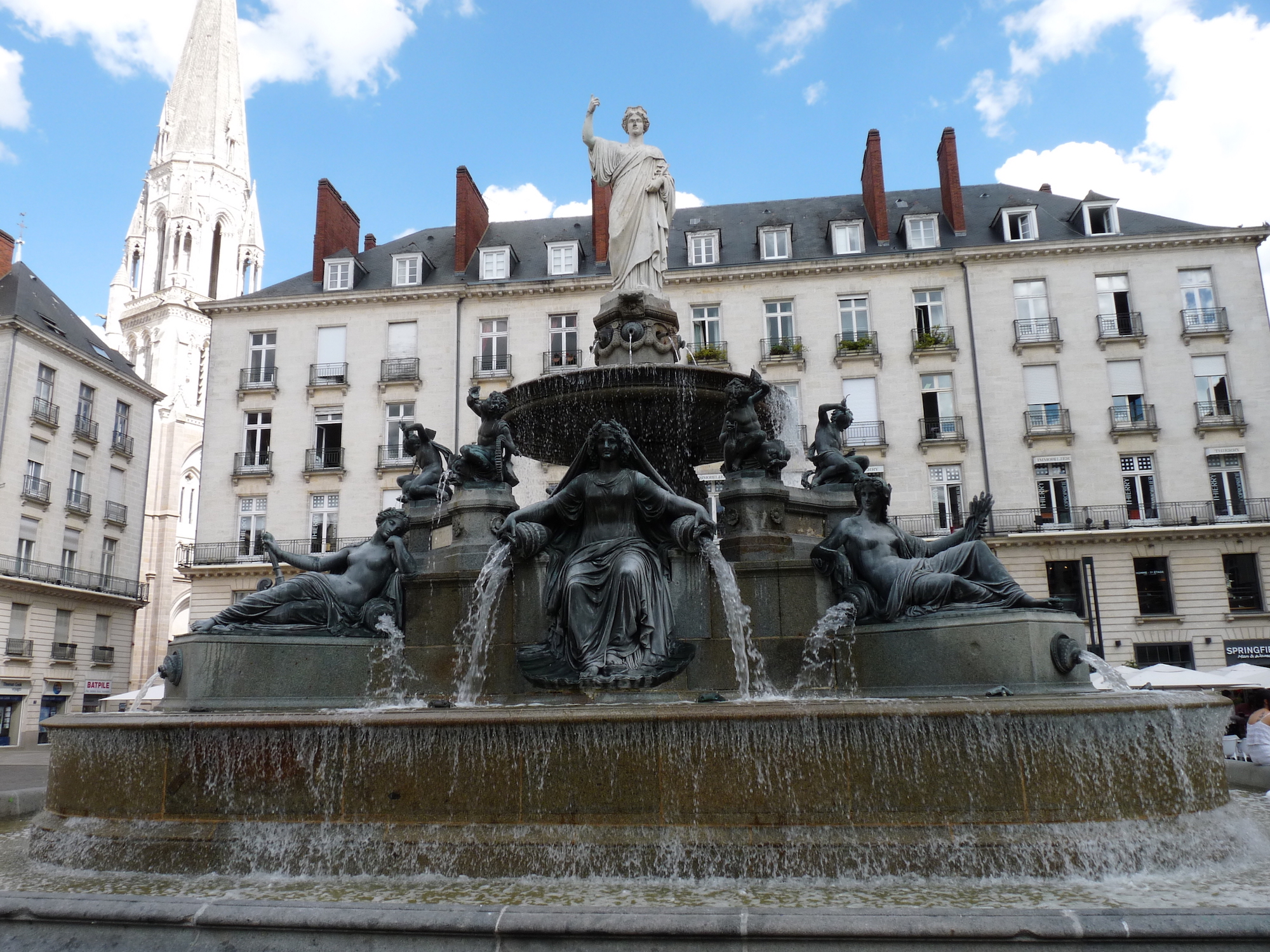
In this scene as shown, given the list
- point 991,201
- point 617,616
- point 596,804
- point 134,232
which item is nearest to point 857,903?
point 596,804

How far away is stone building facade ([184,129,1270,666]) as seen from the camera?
36156 millimetres

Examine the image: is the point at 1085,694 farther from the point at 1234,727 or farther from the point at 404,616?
the point at 1234,727

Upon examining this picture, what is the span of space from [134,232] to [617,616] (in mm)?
101473

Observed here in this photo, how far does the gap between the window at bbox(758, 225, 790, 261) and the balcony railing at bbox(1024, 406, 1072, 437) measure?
11.7 meters

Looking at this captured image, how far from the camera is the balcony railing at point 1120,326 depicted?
3816 centimetres

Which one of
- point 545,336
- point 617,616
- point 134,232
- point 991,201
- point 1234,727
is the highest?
point 134,232

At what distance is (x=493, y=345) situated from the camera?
40.9 meters

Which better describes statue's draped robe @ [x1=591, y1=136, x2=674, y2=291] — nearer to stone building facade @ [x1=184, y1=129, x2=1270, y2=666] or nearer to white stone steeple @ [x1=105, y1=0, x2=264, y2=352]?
stone building facade @ [x1=184, y1=129, x2=1270, y2=666]

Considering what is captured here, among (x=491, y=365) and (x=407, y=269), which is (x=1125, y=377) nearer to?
(x=491, y=365)

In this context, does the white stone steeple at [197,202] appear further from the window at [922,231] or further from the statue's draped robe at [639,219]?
the statue's draped robe at [639,219]

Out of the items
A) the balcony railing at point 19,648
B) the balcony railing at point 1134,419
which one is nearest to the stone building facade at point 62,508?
the balcony railing at point 19,648

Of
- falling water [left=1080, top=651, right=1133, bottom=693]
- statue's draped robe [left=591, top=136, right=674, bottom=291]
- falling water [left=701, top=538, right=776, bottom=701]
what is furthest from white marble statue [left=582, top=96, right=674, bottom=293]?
falling water [left=1080, top=651, right=1133, bottom=693]

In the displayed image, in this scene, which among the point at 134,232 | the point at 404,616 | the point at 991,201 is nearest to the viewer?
the point at 404,616

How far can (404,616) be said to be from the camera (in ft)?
31.7
